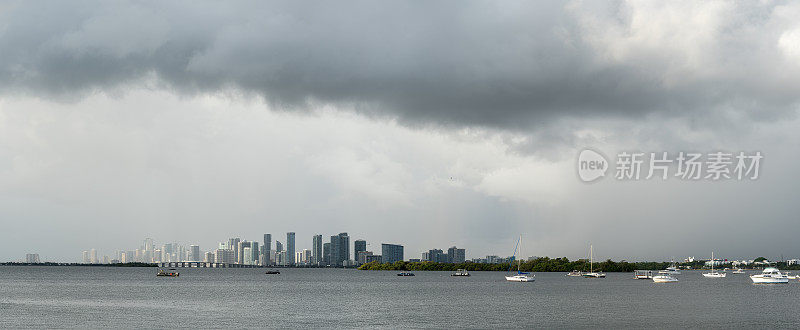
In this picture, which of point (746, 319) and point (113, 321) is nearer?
point (113, 321)

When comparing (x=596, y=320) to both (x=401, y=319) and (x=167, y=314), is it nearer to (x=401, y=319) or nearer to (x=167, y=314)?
(x=401, y=319)

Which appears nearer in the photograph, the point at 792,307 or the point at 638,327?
the point at 638,327

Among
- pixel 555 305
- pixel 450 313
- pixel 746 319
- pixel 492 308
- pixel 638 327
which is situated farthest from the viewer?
pixel 555 305

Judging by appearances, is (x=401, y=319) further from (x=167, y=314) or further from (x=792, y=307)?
(x=792, y=307)

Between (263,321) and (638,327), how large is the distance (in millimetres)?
41488

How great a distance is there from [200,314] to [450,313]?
32380 millimetres

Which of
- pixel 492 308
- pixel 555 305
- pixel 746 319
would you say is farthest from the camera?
pixel 555 305

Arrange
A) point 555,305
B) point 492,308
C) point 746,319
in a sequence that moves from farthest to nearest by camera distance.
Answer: point 555,305 → point 492,308 → point 746,319

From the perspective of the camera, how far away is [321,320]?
87688 millimetres

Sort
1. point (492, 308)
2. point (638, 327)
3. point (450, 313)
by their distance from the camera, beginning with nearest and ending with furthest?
point (638, 327) → point (450, 313) → point (492, 308)

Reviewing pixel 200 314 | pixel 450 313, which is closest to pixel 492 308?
pixel 450 313

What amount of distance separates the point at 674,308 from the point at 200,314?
67.7m

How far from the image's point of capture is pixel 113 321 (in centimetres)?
8394

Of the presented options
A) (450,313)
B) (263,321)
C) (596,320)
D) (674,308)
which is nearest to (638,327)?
(596,320)
